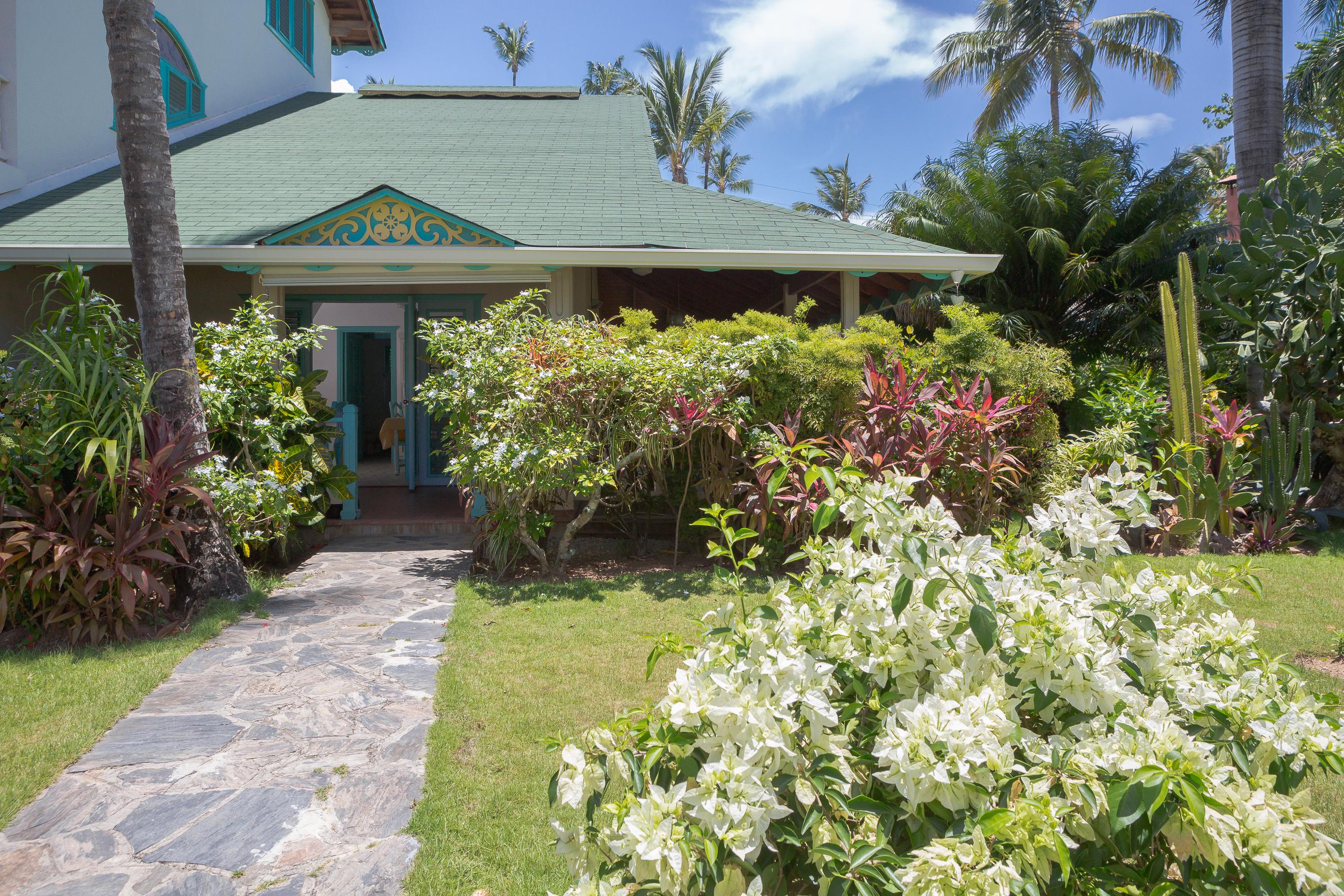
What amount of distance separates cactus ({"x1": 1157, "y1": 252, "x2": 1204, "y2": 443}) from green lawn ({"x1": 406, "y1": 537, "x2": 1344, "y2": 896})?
136 cm

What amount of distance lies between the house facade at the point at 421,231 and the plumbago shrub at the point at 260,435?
1.20m

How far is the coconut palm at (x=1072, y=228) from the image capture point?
47.1ft

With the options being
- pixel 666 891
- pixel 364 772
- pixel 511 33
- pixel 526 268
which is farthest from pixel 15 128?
pixel 511 33

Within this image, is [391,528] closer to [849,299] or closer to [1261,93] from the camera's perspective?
[849,299]

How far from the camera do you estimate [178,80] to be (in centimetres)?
1209

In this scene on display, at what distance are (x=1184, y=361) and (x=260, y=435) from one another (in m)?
8.60

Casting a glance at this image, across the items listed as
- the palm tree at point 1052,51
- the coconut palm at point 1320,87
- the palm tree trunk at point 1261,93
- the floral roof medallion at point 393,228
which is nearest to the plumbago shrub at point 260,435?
the floral roof medallion at point 393,228

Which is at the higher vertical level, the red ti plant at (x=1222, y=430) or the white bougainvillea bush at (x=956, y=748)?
the red ti plant at (x=1222, y=430)

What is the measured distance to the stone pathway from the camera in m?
2.75

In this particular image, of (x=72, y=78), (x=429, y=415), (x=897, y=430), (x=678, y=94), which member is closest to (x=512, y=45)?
(x=678, y=94)

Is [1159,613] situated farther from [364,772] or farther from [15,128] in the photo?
[15,128]

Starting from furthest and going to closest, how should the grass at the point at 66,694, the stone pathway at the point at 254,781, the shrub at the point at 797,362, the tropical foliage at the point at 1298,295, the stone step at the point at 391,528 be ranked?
the stone step at the point at 391,528 < the tropical foliage at the point at 1298,295 < the shrub at the point at 797,362 < the grass at the point at 66,694 < the stone pathway at the point at 254,781

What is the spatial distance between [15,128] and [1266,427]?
14326 millimetres

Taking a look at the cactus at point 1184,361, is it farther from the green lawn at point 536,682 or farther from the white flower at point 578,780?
the white flower at point 578,780
